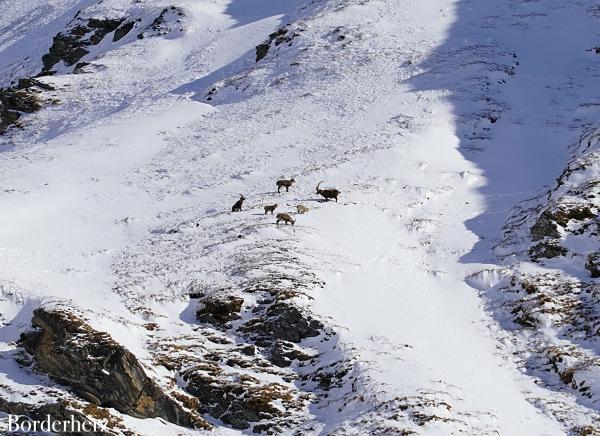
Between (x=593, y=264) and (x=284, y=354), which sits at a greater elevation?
(x=284, y=354)

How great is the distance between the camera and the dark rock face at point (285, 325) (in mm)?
24859

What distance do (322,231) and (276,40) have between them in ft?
104

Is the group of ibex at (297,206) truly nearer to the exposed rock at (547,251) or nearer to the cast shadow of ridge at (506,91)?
the cast shadow of ridge at (506,91)

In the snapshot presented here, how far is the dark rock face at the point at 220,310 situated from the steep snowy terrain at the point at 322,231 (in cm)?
9

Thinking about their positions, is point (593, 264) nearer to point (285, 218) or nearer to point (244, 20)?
point (285, 218)

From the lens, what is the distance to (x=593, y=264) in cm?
2797

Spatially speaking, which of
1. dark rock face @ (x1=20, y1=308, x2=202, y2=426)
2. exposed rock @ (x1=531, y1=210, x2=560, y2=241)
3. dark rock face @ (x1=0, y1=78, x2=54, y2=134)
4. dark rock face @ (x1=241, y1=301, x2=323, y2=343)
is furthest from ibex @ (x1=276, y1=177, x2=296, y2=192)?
dark rock face @ (x1=0, y1=78, x2=54, y2=134)

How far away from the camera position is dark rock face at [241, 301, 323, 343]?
24.9 metres

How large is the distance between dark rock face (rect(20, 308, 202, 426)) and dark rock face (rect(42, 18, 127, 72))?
53447mm

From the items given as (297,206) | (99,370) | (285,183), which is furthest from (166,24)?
(99,370)

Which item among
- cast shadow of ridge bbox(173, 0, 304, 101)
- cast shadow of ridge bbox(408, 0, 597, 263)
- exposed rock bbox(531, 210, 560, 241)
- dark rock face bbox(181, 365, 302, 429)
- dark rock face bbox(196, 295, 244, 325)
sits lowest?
cast shadow of ridge bbox(408, 0, 597, 263)

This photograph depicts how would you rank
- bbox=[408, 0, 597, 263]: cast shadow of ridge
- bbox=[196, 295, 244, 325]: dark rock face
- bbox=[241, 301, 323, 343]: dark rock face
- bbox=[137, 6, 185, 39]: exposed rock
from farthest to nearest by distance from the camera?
bbox=[137, 6, 185, 39]: exposed rock
bbox=[408, 0, 597, 263]: cast shadow of ridge
bbox=[196, 295, 244, 325]: dark rock face
bbox=[241, 301, 323, 343]: dark rock face

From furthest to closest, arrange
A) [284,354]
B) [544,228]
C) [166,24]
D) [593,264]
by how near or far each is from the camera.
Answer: [166,24], [544,228], [593,264], [284,354]

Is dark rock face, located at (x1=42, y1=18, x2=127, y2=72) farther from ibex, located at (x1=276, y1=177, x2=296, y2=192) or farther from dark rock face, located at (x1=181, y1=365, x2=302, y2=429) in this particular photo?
dark rock face, located at (x1=181, y1=365, x2=302, y2=429)
